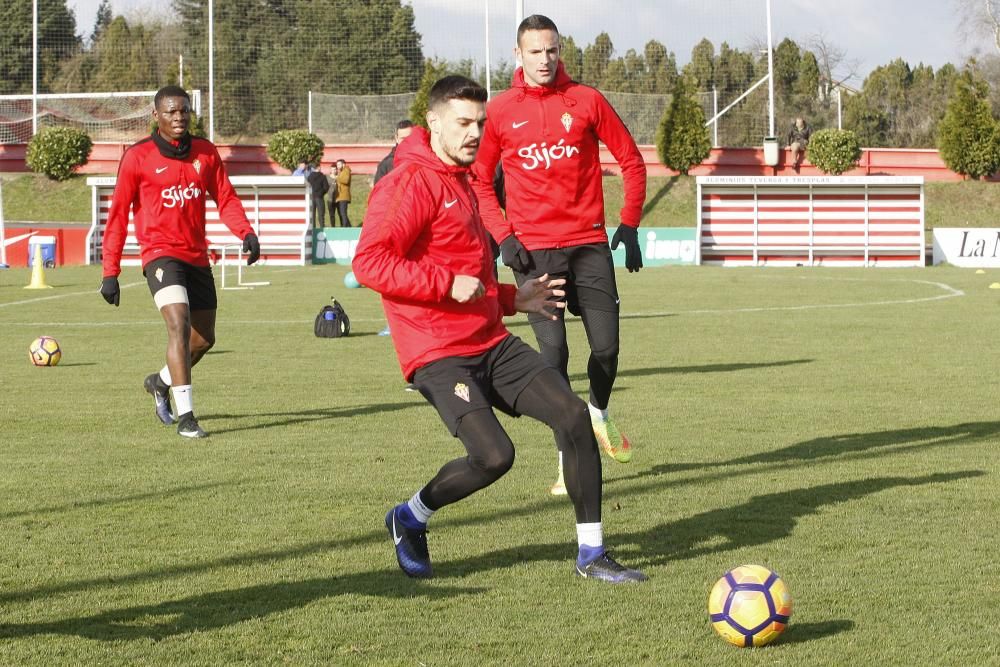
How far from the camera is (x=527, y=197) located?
7602mm

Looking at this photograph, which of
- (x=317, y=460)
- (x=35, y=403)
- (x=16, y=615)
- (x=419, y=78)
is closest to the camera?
(x=16, y=615)

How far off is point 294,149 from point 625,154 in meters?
38.1

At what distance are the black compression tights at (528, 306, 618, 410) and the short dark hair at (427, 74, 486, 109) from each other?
2.24 meters

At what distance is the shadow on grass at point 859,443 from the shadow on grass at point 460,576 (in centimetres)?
83

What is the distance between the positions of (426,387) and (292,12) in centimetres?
5204

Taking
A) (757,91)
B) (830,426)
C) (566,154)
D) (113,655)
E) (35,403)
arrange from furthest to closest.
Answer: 1. (757,91)
2. (35,403)
3. (830,426)
4. (566,154)
5. (113,655)

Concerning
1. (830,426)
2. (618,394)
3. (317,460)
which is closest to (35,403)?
(317,460)

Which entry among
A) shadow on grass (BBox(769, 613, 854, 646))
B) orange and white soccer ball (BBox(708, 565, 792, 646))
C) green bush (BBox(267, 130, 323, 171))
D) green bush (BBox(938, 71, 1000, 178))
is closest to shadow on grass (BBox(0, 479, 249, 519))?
orange and white soccer ball (BBox(708, 565, 792, 646))

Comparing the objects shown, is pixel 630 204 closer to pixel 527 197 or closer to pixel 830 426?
pixel 527 197

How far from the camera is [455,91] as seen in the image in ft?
17.1

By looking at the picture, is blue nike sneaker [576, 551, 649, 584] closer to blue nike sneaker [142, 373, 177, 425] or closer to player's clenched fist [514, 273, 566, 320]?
player's clenched fist [514, 273, 566, 320]

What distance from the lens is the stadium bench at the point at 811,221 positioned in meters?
32.0

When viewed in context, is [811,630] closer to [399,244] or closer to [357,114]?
[399,244]

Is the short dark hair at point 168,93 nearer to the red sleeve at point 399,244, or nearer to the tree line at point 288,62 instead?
the red sleeve at point 399,244
